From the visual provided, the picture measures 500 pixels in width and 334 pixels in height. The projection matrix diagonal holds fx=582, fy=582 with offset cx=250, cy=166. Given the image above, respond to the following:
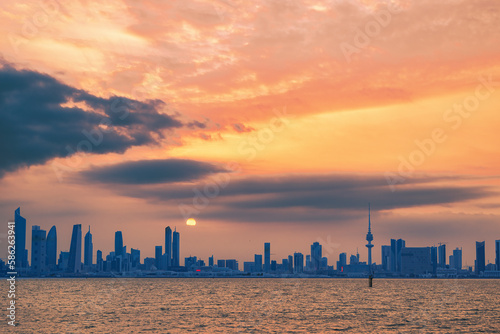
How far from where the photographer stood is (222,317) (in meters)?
120

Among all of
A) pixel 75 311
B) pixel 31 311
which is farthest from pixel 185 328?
pixel 31 311

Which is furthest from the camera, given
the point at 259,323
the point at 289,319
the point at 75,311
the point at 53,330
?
the point at 75,311

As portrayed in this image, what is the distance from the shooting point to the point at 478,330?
10094 centimetres

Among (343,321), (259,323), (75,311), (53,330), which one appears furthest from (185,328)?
(75,311)

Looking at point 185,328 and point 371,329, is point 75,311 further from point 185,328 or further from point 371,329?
point 371,329

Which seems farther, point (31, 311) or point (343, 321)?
point (31, 311)

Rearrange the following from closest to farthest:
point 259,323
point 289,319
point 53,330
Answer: point 53,330 → point 259,323 → point 289,319

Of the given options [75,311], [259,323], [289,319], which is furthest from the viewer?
[75,311]

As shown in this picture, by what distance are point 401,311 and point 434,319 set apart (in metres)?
20.3

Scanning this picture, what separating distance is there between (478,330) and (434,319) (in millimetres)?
16545

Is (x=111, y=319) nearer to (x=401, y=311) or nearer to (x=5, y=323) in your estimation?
(x=5, y=323)

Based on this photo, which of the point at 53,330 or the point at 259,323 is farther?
the point at 259,323

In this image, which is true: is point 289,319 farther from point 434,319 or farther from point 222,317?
point 434,319

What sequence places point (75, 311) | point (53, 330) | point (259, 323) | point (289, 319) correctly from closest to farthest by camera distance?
point (53, 330) < point (259, 323) < point (289, 319) < point (75, 311)
